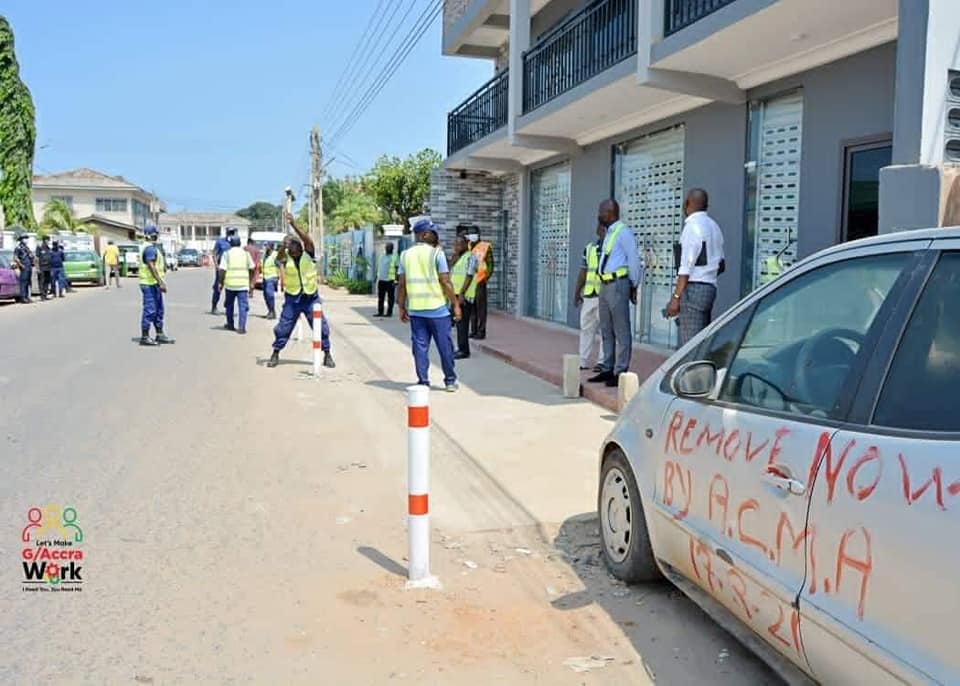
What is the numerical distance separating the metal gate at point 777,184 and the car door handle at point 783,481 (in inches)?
271

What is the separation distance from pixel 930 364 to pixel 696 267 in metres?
5.46

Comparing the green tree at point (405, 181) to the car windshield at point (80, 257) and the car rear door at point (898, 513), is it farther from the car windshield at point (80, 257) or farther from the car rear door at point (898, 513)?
the car rear door at point (898, 513)

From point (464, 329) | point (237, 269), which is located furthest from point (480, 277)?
point (237, 269)

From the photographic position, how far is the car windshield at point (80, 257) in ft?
107

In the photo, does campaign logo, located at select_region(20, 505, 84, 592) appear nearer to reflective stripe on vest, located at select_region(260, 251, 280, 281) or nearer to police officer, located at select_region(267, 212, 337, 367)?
police officer, located at select_region(267, 212, 337, 367)

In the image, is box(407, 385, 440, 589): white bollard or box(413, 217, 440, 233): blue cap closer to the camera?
box(407, 385, 440, 589): white bollard

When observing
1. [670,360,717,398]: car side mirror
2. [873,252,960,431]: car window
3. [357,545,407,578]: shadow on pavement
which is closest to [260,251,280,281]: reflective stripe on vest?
[357,545,407,578]: shadow on pavement

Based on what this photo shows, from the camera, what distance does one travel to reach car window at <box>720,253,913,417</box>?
2.74 m

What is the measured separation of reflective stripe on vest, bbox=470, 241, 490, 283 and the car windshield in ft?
81.1

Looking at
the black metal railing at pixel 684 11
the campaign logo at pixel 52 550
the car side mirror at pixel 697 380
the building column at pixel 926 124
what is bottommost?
the campaign logo at pixel 52 550

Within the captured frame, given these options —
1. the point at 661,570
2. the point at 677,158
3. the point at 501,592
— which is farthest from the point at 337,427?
the point at 677,158

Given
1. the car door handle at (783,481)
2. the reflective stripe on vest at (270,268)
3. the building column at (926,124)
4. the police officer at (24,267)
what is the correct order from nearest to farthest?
1. the car door handle at (783,481)
2. the building column at (926,124)
3. the reflective stripe on vest at (270,268)
4. the police officer at (24,267)

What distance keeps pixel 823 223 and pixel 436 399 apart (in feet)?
14.4

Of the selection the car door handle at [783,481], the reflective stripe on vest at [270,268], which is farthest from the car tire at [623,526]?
the reflective stripe on vest at [270,268]
